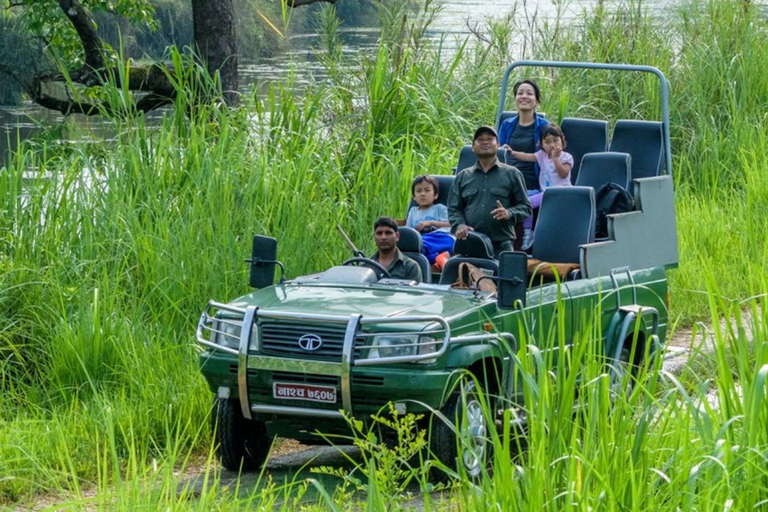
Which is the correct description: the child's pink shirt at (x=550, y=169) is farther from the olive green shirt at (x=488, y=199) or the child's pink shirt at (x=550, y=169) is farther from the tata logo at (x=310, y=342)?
the tata logo at (x=310, y=342)

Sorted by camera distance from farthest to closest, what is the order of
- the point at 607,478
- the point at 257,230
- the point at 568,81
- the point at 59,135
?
the point at 568,81 → the point at 59,135 → the point at 257,230 → the point at 607,478

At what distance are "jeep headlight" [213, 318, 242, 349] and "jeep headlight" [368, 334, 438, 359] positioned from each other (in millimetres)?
722

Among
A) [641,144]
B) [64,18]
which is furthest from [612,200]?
[64,18]

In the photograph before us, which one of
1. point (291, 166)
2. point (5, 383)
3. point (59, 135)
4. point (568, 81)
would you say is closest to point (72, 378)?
point (5, 383)

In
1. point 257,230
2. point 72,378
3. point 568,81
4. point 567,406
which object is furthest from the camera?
point 568,81

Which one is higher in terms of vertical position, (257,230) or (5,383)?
(257,230)

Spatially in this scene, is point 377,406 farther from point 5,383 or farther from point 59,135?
point 59,135

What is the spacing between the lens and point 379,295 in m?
7.17

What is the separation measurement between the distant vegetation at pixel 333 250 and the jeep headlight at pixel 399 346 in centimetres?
64

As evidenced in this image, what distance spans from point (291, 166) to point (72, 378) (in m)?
2.85

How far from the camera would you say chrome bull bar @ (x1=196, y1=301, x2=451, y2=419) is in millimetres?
6496

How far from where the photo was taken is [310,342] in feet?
21.8

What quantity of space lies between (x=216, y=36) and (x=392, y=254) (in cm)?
686

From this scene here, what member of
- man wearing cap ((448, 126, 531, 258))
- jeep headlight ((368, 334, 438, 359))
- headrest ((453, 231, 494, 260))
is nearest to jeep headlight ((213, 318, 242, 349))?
jeep headlight ((368, 334, 438, 359))
